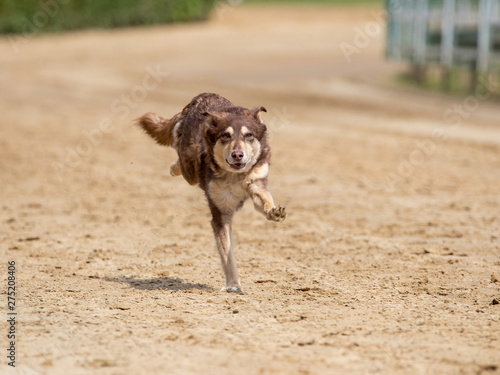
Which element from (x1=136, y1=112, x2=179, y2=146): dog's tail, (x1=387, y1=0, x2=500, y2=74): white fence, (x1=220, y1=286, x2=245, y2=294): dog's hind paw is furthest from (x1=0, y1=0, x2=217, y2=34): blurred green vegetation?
(x1=220, y1=286, x2=245, y2=294): dog's hind paw

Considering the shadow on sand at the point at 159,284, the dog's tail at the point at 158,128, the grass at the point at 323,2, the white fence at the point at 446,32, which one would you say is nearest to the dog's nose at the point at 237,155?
the shadow on sand at the point at 159,284

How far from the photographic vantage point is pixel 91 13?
37.0 metres

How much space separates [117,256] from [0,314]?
2.14 metres

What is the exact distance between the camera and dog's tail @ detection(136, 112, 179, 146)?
26.8 ft

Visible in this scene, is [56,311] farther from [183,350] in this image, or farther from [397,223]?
[397,223]

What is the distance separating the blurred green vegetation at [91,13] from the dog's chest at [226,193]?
30.0 m

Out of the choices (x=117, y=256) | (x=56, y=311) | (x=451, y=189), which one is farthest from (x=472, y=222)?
(x=56, y=311)

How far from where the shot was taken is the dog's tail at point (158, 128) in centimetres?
816

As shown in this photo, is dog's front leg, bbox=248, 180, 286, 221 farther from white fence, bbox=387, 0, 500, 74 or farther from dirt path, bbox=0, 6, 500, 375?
white fence, bbox=387, 0, 500, 74

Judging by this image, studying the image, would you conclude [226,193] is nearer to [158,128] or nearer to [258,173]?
[258,173]

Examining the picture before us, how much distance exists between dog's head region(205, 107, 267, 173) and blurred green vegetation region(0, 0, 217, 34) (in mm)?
29984

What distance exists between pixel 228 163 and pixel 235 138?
7.1 inches

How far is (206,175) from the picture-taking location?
6922 mm

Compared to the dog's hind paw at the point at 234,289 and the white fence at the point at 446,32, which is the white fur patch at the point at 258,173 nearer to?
the dog's hind paw at the point at 234,289
